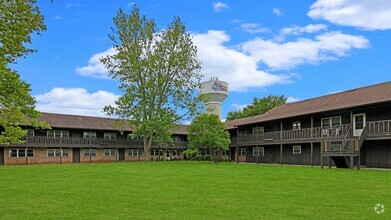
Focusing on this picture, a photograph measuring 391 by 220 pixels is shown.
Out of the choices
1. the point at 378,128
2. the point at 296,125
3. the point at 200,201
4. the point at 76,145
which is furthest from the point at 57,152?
the point at 200,201

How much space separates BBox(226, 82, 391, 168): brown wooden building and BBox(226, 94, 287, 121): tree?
82.2ft

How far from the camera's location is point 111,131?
1779 inches

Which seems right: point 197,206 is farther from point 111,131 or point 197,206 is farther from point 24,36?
point 111,131

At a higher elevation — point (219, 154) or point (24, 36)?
point (24, 36)

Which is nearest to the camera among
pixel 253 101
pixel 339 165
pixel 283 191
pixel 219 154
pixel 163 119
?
pixel 283 191

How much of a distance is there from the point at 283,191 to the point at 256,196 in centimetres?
140

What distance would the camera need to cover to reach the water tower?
5369cm

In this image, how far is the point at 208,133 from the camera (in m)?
35.2

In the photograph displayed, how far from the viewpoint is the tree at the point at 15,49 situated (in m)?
14.6

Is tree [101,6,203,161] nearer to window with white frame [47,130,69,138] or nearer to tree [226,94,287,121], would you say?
window with white frame [47,130,69,138]

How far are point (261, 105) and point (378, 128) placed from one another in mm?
39732

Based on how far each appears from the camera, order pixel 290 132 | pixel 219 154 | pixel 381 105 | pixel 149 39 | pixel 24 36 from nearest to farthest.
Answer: pixel 24 36 < pixel 381 105 < pixel 290 132 < pixel 149 39 < pixel 219 154

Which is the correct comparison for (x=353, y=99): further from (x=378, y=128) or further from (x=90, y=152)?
(x=90, y=152)

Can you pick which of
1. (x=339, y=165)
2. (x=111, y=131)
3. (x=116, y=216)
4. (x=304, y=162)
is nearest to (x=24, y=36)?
(x=116, y=216)
